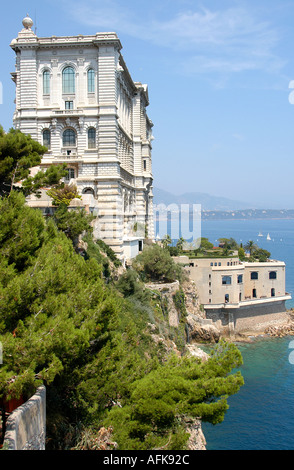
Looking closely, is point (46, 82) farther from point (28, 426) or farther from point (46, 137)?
point (28, 426)

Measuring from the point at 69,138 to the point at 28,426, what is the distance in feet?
81.4

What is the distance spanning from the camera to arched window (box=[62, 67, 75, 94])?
104 ft

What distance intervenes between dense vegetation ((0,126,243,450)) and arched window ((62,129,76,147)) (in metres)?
17.8

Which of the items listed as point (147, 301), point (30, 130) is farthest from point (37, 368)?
point (30, 130)

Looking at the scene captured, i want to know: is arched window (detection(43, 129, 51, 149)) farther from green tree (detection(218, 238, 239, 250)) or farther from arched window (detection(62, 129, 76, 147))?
green tree (detection(218, 238, 239, 250))

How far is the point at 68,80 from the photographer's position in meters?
31.9

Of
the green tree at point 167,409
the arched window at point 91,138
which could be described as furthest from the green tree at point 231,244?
the green tree at point 167,409

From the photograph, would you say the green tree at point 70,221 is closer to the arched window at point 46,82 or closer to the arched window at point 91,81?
the arched window at point 91,81

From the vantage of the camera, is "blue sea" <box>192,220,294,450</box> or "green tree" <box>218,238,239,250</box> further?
"green tree" <box>218,238,239,250</box>

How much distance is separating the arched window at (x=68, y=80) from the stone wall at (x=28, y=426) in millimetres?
24856

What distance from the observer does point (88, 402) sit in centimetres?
1280

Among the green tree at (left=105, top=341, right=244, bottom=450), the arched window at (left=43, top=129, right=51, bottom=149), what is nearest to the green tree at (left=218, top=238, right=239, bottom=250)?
the arched window at (left=43, top=129, right=51, bottom=149)

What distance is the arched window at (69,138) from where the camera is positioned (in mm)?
32000
